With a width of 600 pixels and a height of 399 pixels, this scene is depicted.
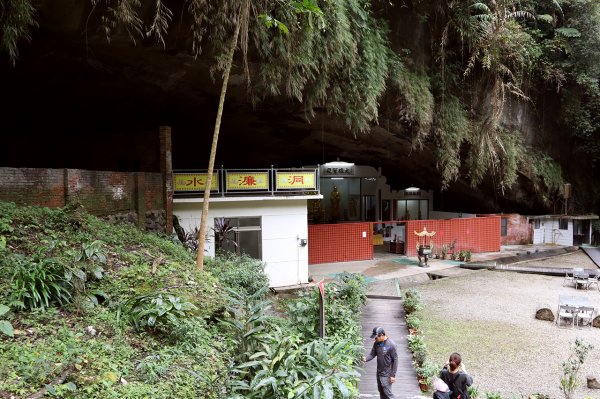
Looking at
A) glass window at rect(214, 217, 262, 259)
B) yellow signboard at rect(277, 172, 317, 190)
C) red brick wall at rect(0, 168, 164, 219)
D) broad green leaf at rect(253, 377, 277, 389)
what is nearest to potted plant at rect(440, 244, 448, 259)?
yellow signboard at rect(277, 172, 317, 190)

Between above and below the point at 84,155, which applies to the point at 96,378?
below

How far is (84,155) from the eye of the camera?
15938 millimetres

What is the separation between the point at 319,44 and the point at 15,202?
830 centimetres

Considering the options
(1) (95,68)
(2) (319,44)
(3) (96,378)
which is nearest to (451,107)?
(2) (319,44)

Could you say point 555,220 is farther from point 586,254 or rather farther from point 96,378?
point 96,378

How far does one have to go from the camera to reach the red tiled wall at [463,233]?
2025 cm

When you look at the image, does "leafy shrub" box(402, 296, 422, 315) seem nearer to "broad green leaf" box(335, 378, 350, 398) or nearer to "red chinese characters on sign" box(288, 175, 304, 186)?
"red chinese characters on sign" box(288, 175, 304, 186)

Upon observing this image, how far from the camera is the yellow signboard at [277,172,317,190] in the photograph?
13633 mm

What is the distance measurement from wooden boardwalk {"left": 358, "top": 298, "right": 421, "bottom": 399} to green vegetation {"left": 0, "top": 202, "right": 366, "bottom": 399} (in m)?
1.28

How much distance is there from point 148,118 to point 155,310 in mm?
13232

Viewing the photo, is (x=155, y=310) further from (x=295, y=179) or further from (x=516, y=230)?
(x=516, y=230)

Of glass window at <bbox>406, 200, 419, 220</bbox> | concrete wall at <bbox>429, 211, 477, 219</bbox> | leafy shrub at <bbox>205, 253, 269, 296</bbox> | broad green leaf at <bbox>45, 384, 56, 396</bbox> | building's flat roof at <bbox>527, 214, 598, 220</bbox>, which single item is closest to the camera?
broad green leaf at <bbox>45, 384, 56, 396</bbox>

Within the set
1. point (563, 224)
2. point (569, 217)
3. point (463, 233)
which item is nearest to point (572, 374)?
point (463, 233)

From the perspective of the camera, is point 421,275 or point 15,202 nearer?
point 15,202
